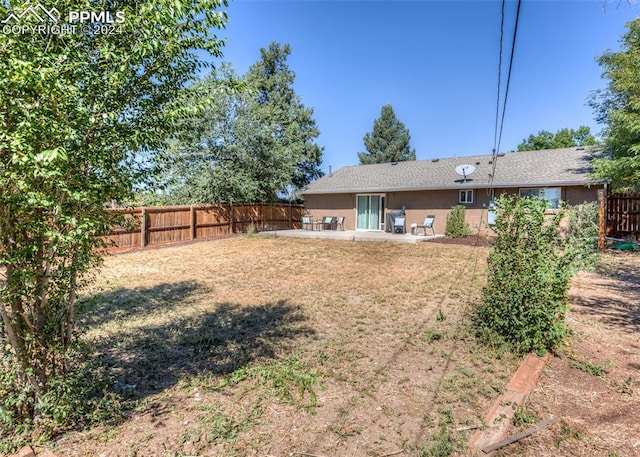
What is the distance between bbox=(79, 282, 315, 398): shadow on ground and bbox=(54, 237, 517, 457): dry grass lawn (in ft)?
0.06

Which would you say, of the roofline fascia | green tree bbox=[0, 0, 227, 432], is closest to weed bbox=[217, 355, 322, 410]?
green tree bbox=[0, 0, 227, 432]

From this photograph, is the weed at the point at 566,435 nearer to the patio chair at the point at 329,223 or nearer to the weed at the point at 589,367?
the weed at the point at 589,367

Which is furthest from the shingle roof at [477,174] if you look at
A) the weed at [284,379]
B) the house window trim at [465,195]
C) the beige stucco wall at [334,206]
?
the weed at [284,379]

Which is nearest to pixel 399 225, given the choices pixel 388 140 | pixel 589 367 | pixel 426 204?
pixel 426 204

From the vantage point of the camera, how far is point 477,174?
1561cm

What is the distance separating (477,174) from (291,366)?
48.3ft

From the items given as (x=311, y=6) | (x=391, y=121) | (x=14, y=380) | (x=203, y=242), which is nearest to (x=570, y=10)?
(x=311, y=6)

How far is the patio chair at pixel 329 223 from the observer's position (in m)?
18.3

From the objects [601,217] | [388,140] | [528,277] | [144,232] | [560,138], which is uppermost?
[560,138]

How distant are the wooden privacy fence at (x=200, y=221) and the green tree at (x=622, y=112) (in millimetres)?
14669

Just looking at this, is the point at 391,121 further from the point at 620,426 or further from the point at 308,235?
the point at 620,426

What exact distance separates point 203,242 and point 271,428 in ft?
42.5

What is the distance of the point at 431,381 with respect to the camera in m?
3.26

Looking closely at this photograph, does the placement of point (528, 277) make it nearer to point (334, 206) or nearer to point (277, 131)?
point (334, 206)
